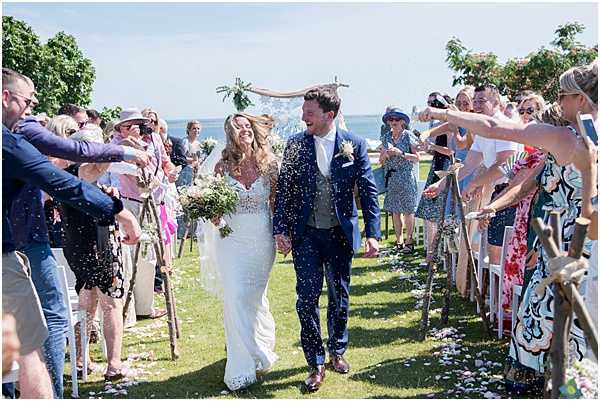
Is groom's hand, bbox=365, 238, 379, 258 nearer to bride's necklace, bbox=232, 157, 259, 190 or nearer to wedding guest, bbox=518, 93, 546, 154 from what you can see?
bride's necklace, bbox=232, 157, 259, 190

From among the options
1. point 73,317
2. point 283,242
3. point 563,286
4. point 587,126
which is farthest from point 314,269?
point 563,286

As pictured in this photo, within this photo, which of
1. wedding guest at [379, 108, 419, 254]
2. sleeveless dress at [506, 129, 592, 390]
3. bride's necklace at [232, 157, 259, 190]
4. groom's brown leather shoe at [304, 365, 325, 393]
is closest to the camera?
sleeveless dress at [506, 129, 592, 390]

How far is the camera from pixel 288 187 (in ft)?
18.8

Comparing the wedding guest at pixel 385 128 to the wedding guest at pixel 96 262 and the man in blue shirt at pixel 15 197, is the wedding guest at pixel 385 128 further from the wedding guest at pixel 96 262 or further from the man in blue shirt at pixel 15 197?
the man in blue shirt at pixel 15 197

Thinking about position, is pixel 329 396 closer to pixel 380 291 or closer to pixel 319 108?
pixel 319 108

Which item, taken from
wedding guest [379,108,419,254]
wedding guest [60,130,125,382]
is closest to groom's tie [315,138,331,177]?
wedding guest [60,130,125,382]

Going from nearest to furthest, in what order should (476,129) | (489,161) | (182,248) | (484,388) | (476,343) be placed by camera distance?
1. (476,129)
2. (484,388)
3. (476,343)
4. (489,161)
5. (182,248)

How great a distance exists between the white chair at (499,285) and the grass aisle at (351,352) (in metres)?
0.22

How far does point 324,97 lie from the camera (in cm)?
564

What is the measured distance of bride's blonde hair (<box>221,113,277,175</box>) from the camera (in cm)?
601

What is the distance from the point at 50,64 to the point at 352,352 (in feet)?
97.0

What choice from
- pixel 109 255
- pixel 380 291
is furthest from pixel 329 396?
pixel 380 291

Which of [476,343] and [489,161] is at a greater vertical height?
[489,161]

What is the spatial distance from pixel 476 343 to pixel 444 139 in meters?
3.41
